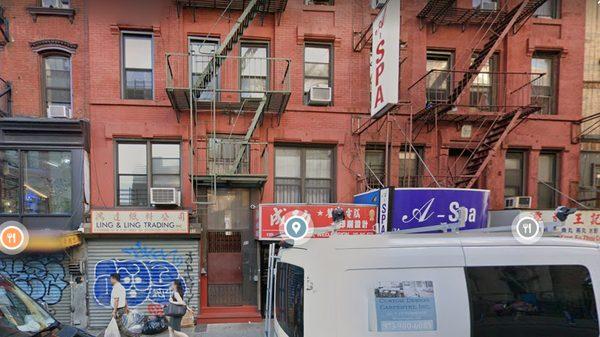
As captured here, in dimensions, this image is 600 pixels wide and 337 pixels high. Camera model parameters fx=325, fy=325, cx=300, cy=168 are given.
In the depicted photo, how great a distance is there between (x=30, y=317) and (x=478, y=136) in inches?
437

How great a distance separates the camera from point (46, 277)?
8484 millimetres

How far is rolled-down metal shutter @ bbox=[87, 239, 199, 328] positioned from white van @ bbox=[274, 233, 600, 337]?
680 cm

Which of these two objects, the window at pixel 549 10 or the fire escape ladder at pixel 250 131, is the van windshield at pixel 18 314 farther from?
the window at pixel 549 10

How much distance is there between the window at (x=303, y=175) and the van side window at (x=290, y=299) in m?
5.98

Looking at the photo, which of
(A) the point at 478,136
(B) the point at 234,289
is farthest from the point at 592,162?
(B) the point at 234,289

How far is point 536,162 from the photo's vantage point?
10.2 metres

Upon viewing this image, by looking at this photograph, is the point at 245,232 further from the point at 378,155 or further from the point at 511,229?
the point at 511,229

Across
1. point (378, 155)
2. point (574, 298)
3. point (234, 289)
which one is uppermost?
point (378, 155)

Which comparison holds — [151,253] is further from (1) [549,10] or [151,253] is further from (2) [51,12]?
(1) [549,10]

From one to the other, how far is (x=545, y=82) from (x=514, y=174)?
123 inches

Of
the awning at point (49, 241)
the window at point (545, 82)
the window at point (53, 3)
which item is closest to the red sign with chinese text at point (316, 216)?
the awning at point (49, 241)

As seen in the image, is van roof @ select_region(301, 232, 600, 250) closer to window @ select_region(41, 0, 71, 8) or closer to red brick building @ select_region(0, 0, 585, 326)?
red brick building @ select_region(0, 0, 585, 326)

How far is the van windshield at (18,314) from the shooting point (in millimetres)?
3898

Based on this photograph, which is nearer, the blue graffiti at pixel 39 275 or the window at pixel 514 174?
the blue graffiti at pixel 39 275
